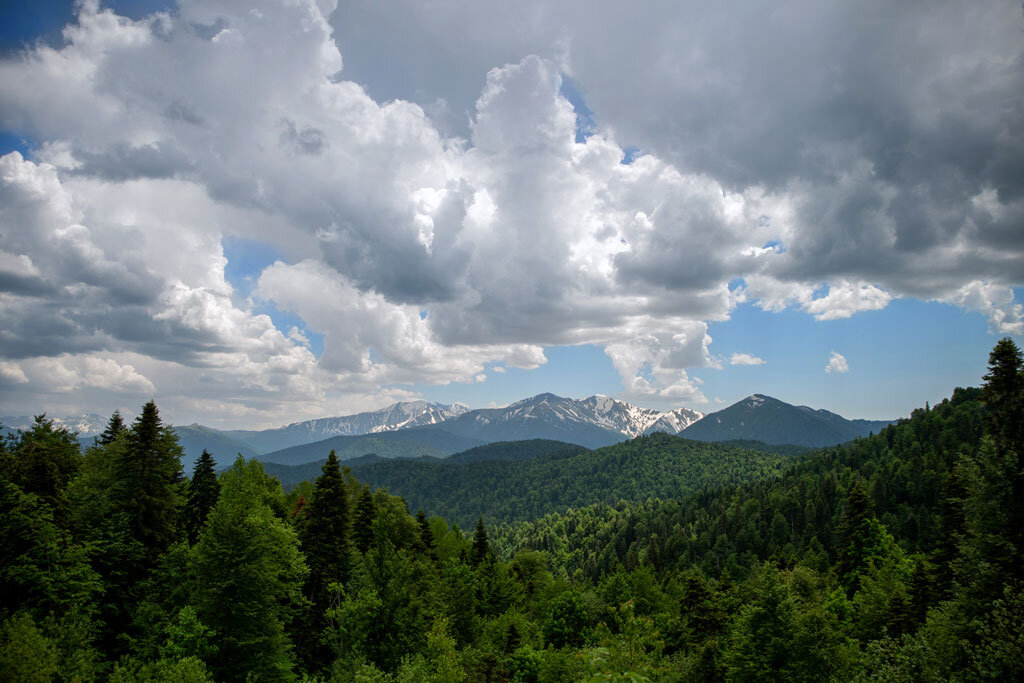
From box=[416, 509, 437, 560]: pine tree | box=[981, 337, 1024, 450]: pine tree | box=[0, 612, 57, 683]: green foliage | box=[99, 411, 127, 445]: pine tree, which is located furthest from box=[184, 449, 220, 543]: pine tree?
box=[981, 337, 1024, 450]: pine tree

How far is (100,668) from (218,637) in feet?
17.8

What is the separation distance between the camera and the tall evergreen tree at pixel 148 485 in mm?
34000

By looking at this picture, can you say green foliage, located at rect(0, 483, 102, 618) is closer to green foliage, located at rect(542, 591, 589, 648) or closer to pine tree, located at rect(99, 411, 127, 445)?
pine tree, located at rect(99, 411, 127, 445)

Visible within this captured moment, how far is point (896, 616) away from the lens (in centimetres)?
3966

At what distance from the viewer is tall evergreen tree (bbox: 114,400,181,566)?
3400 cm

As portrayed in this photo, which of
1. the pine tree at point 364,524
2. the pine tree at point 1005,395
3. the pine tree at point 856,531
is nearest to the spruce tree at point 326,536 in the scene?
the pine tree at point 364,524

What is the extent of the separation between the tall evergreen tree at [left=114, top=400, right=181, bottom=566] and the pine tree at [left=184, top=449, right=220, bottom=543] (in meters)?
9.74

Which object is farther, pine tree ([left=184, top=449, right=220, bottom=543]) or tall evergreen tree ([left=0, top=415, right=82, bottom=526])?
pine tree ([left=184, top=449, right=220, bottom=543])

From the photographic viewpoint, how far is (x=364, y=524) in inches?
2023

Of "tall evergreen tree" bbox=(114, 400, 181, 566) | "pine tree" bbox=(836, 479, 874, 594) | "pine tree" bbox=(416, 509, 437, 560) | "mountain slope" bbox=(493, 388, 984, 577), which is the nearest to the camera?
"tall evergreen tree" bbox=(114, 400, 181, 566)

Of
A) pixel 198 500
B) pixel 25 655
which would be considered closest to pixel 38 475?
pixel 25 655

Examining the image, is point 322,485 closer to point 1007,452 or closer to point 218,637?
point 218,637

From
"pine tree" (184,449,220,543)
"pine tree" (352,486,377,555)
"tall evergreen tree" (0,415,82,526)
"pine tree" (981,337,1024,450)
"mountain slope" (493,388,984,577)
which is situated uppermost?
→ "pine tree" (981,337,1024,450)

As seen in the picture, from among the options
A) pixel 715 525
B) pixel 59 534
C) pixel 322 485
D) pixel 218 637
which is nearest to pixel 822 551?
pixel 715 525
